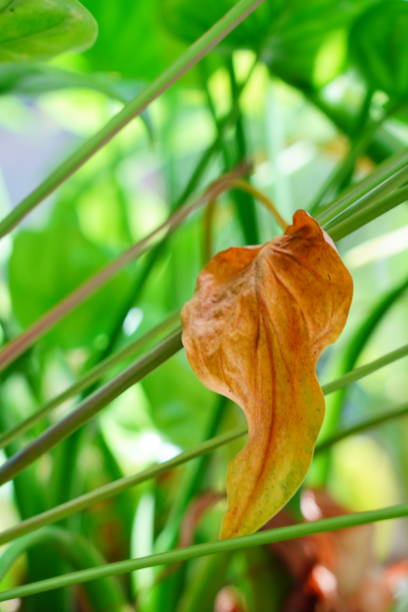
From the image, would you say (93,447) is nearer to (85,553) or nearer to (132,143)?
(85,553)

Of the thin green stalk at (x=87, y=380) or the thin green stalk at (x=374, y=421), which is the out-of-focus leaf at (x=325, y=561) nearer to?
the thin green stalk at (x=374, y=421)

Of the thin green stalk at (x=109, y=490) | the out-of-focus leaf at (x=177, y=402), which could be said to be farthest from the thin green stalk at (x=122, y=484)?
the out-of-focus leaf at (x=177, y=402)

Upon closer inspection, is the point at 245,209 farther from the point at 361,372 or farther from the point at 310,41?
the point at 361,372

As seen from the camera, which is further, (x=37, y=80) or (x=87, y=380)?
(x=37, y=80)

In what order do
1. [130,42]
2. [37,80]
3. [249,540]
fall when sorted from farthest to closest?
[130,42] < [37,80] < [249,540]

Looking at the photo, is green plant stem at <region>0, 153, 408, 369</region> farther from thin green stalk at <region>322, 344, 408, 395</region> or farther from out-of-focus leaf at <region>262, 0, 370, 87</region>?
out-of-focus leaf at <region>262, 0, 370, 87</region>

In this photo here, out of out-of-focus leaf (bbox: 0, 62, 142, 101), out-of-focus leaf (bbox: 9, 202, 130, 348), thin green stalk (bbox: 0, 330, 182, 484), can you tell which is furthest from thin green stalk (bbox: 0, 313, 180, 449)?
out-of-focus leaf (bbox: 9, 202, 130, 348)

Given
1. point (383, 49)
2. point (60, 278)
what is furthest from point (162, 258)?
point (383, 49)
